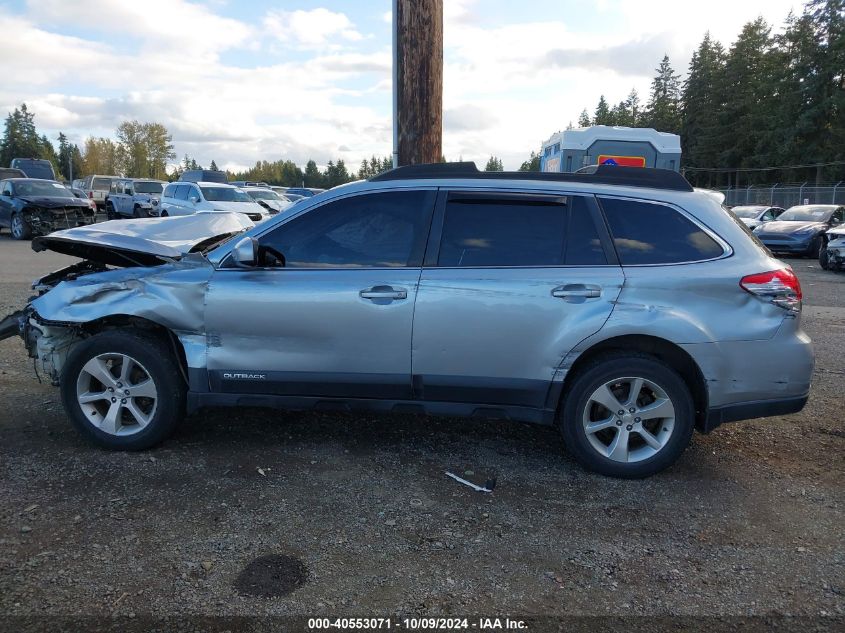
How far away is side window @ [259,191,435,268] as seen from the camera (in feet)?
12.9

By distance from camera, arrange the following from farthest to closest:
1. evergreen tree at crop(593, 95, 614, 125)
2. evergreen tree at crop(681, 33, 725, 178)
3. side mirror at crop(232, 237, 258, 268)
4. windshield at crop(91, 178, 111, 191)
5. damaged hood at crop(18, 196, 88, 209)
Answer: evergreen tree at crop(593, 95, 614, 125) < evergreen tree at crop(681, 33, 725, 178) < windshield at crop(91, 178, 111, 191) < damaged hood at crop(18, 196, 88, 209) < side mirror at crop(232, 237, 258, 268)

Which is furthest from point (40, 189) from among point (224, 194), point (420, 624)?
point (420, 624)

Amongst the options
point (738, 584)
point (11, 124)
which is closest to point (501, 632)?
point (738, 584)

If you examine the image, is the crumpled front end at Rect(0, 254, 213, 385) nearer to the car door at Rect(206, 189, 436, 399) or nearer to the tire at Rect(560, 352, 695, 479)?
the car door at Rect(206, 189, 436, 399)

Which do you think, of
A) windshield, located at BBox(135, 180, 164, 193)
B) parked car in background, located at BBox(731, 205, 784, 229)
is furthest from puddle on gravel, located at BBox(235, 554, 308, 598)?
windshield, located at BBox(135, 180, 164, 193)

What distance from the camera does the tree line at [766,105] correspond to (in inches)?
1959

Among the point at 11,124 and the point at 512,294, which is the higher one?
the point at 11,124

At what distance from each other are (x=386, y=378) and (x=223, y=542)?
1.32m

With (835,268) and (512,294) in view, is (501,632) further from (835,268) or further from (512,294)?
(835,268)

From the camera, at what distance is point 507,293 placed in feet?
12.3

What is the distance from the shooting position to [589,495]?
3.66 metres

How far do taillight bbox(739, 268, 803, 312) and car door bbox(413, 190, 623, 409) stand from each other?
74 cm

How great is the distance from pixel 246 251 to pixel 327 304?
1.89 feet

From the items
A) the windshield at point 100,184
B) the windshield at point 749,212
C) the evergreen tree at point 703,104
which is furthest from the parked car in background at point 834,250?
the evergreen tree at point 703,104
